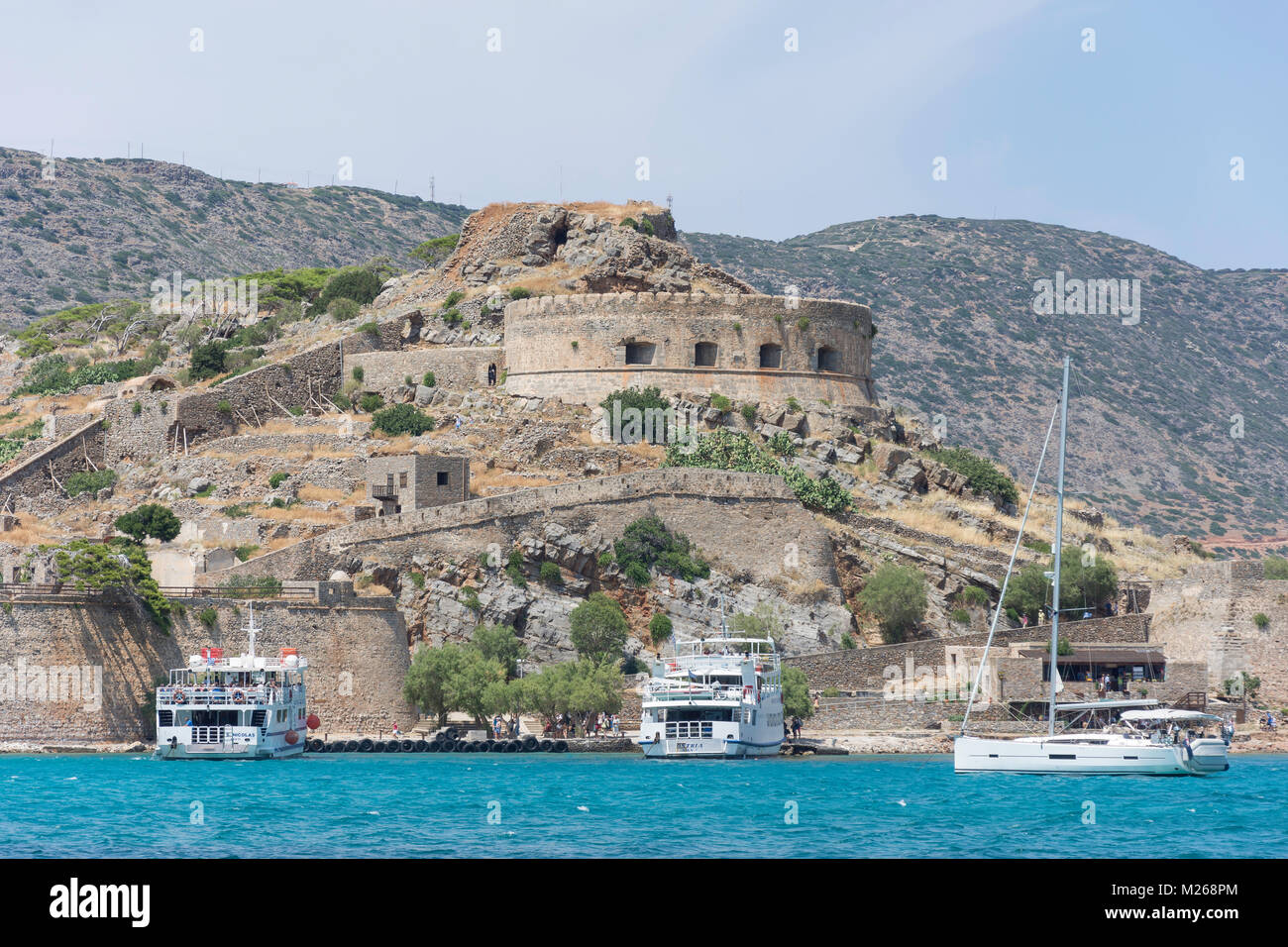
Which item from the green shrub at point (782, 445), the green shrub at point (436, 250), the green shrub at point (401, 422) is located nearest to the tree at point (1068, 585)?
the green shrub at point (782, 445)

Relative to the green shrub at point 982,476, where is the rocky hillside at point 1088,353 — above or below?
above

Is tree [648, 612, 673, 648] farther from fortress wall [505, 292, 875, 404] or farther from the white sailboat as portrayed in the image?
fortress wall [505, 292, 875, 404]

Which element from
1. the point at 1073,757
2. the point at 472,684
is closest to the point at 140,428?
the point at 472,684

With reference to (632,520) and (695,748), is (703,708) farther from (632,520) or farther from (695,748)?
(632,520)

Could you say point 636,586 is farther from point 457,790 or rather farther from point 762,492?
point 457,790

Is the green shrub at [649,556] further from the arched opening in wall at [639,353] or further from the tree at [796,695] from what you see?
the arched opening in wall at [639,353]
